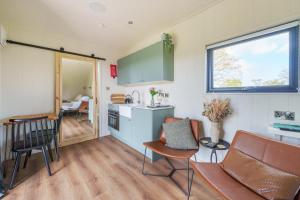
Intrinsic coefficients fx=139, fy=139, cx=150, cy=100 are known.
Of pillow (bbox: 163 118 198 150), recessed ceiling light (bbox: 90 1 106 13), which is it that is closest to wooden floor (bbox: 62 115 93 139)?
pillow (bbox: 163 118 198 150)

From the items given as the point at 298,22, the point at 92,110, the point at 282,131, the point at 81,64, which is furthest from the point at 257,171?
the point at 81,64

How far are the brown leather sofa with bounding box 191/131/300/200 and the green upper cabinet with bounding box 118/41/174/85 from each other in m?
1.55

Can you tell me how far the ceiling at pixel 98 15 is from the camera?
6.57 ft

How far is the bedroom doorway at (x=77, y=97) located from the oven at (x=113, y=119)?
0.34 meters

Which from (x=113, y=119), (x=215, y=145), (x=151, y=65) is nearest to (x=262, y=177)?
(x=215, y=145)

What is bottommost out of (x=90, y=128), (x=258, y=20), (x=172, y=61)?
(x=90, y=128)

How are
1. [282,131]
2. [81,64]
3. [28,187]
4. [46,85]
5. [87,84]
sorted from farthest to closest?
[87,84] < [81,64] < [46,85] < [28,187] < [282,131]

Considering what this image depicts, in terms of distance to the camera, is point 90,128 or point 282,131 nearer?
point 282,131

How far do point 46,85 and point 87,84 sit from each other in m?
1.15

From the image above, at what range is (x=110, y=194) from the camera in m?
1.67

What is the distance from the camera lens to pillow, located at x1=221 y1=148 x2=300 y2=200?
989 millimetres

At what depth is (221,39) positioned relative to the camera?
1.97 m

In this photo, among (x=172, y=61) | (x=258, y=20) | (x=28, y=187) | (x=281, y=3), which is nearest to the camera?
(x=281, y=3)

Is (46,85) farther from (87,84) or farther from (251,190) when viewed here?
(251,190)
